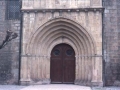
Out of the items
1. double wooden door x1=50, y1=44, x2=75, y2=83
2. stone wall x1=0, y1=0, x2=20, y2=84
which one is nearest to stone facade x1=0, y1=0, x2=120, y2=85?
stone wall x1=0, y1=0, x2=20, y2=84

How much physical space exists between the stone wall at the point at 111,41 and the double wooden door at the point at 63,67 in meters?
1.96

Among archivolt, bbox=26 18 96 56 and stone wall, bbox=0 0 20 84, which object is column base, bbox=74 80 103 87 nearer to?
archivolt, bbox=26 18 96 56

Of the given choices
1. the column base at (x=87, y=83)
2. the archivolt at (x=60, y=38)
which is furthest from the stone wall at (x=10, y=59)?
the column base at (x=87, y=83)

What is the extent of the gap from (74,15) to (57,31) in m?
1.33

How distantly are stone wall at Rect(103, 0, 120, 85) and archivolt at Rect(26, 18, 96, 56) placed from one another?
85 centimetres

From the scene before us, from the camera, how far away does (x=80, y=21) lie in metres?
14.5

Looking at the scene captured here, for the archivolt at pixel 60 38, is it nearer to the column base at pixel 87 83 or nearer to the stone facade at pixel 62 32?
the stone facade at pixel 62 32

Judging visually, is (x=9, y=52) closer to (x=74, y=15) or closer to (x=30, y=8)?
(x=30, y=8)

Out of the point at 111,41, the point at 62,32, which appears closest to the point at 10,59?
the point at 62,32

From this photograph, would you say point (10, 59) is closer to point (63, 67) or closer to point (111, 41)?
point (63, 67)

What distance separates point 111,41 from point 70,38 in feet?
7.31

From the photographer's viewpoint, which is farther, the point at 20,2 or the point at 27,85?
the point at 20,2

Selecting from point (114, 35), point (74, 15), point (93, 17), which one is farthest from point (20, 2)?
point (114, 35)

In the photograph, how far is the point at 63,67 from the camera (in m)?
15.4
